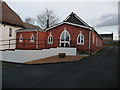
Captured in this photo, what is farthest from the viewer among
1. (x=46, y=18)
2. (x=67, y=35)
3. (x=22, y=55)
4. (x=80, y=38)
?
(x=46, y=18)

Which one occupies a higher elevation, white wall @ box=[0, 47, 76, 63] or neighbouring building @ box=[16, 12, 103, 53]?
neighbouring building @ box=[16, 12, 103, 53]

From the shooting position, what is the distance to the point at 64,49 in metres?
14.4

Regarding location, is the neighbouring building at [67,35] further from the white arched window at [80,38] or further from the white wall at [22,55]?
the white wall at [22,55]

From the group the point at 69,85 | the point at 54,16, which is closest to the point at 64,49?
the point at 69,85

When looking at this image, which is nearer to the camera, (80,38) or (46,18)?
(80,38)

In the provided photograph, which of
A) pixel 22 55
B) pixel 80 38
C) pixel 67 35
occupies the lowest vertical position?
pixel 22 55

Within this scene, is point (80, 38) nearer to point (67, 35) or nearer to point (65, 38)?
point (67, 35)

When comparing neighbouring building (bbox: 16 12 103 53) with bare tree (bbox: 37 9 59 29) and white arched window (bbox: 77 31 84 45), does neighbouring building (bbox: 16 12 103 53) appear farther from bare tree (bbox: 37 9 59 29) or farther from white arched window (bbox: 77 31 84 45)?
bare tree (bbox: 37 9 59 29)

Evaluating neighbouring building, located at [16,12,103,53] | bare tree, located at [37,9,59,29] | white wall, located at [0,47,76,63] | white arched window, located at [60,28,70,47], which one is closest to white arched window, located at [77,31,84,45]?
neighbouring building, located at [16,12,103,53]

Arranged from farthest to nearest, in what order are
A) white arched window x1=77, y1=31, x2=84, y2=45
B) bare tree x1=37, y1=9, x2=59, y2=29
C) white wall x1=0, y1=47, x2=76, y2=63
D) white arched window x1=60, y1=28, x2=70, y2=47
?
bare tree x1=37, y1=9, x2=59, y2=29 → white arched window x1=60, y1=28, x2=70, y2=47 → white arched window x1=77, y1=31, x2=84, y2=45 → white wall x1=0, y1=47, x2=76, y2=63

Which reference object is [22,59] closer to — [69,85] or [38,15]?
[69,85]

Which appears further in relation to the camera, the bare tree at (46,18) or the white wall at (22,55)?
the bare tree at (46,18)

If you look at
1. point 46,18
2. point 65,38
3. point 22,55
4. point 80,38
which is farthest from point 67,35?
point 46,18

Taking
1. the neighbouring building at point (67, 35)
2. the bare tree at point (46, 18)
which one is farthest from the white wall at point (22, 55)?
the bare tree at point (46, 18)
